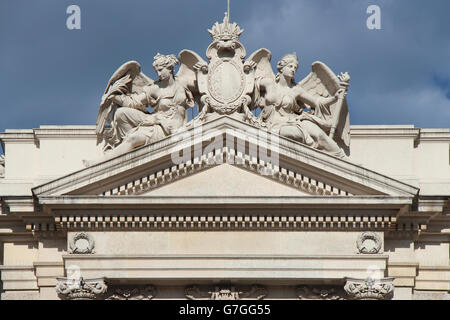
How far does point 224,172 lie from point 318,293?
3942mm

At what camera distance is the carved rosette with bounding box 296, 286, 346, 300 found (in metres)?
40.3

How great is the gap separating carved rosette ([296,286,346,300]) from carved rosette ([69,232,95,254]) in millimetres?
5443

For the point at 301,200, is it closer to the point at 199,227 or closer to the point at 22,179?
the point at 199,227

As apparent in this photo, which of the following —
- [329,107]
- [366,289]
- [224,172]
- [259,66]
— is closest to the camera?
[366,289]

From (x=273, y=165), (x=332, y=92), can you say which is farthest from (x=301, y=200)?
(x=332, y=92)

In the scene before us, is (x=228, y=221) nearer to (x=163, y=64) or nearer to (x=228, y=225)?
(x=228, y=225)

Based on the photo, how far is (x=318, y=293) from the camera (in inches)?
1590

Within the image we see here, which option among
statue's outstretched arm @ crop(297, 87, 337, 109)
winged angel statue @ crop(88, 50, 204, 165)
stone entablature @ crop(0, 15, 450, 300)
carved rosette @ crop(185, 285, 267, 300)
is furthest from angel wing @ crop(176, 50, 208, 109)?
carved rosette @ crop(185, 285, 267, 300)

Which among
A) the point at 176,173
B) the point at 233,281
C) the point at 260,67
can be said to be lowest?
the point at 233,281

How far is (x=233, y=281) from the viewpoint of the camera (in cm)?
4034

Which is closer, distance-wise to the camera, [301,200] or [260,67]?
[301,200]

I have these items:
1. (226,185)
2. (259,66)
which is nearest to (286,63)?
(259,66)

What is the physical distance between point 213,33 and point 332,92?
359 centimetres

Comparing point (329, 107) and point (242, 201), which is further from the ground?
point (329, 107)
